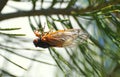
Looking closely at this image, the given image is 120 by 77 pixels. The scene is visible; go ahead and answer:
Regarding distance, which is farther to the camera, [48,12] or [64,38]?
[48,12]

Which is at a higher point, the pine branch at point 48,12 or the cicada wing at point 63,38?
the pine branch at point 48,12

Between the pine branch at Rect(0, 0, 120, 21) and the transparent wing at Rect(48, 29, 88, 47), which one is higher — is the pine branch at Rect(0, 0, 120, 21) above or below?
above

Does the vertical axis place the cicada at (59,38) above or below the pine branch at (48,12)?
below

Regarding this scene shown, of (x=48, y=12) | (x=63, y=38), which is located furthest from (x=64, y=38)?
(x=48, y=12)

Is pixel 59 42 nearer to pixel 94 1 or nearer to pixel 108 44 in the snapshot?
pixel 94 1

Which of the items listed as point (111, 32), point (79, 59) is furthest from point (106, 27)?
point (79, 59)

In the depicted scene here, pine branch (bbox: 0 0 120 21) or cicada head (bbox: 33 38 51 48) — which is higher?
pine branch (bbox: 0 0 120 21)

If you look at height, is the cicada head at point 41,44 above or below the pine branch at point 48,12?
below

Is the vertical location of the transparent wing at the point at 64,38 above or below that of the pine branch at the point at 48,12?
below

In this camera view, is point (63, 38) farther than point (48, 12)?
No

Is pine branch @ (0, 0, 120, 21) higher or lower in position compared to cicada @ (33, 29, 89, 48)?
higher

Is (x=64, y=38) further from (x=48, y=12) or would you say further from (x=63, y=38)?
(x=48, y=12)

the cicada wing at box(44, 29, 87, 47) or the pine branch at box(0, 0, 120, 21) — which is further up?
the pine branch at box(0, 0, 120, 21)
